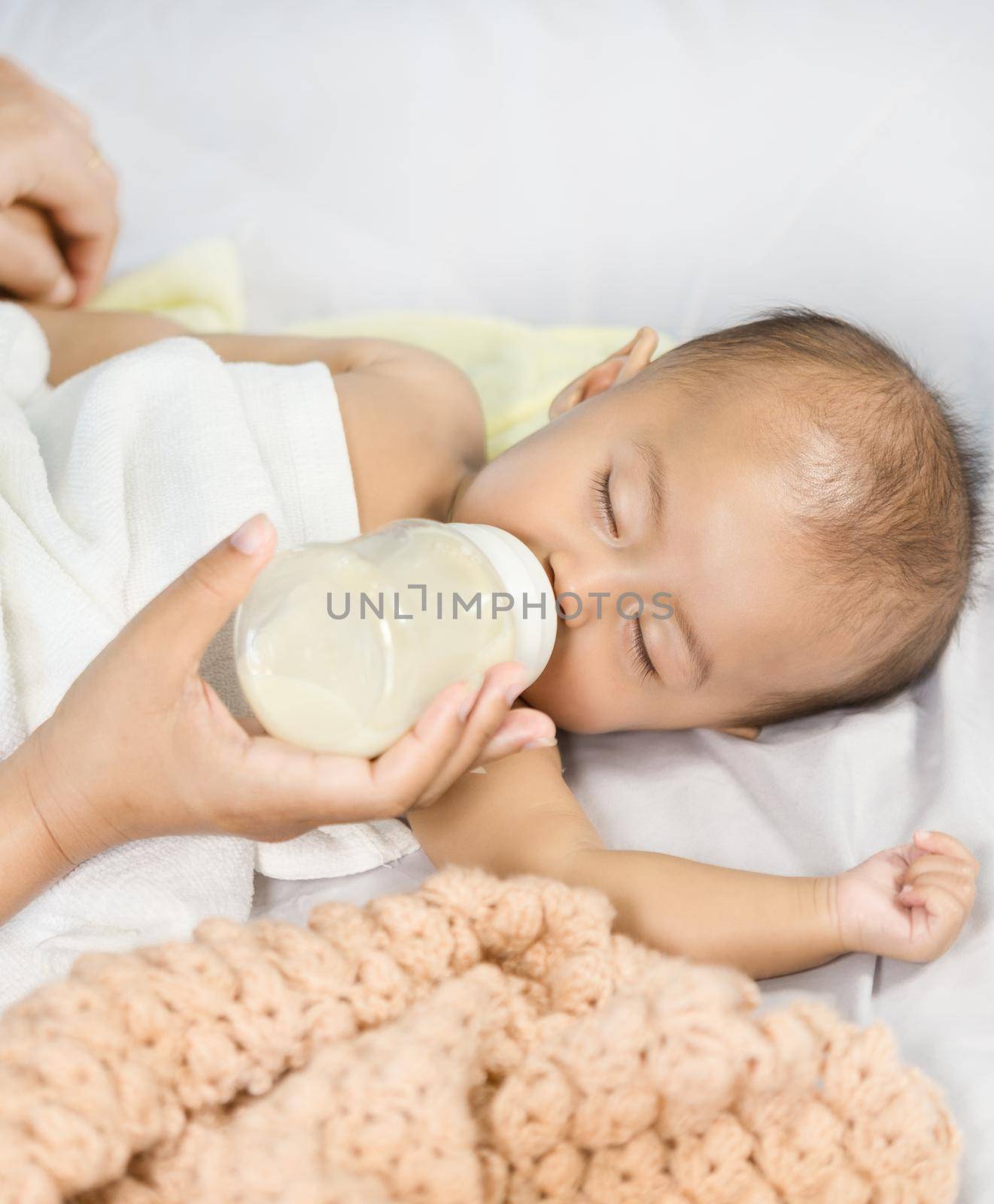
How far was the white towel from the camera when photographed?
1.11 meters

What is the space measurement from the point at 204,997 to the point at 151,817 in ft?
0.86

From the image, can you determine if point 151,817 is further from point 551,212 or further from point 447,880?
point 551,212

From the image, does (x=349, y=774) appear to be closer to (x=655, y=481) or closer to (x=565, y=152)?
(x=655, y=481)

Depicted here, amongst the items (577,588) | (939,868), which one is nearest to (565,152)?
(577,588)

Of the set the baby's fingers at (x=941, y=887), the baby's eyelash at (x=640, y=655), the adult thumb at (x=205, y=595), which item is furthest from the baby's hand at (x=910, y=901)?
the adult thumb at (x=205, y=595)

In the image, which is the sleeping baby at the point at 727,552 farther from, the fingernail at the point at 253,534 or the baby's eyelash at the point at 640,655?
the fingernail at the point at 253,534

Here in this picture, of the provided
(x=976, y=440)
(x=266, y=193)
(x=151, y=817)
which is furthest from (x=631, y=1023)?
(x=266, y=193)

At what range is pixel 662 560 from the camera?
47.2 inches

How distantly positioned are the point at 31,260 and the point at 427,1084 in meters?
1.42

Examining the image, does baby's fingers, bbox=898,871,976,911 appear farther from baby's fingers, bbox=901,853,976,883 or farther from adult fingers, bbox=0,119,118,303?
adult fingers, bbox=0,119,118,303

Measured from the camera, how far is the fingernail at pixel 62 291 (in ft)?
5.86

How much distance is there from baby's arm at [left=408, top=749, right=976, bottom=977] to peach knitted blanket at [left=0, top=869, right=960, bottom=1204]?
16 centimetres

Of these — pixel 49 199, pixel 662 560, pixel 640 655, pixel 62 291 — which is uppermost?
pixel 49 199

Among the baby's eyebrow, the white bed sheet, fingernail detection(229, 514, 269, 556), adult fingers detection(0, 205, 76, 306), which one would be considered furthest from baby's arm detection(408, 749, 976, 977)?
adult fingers detection(0, 205, 76, 306)
